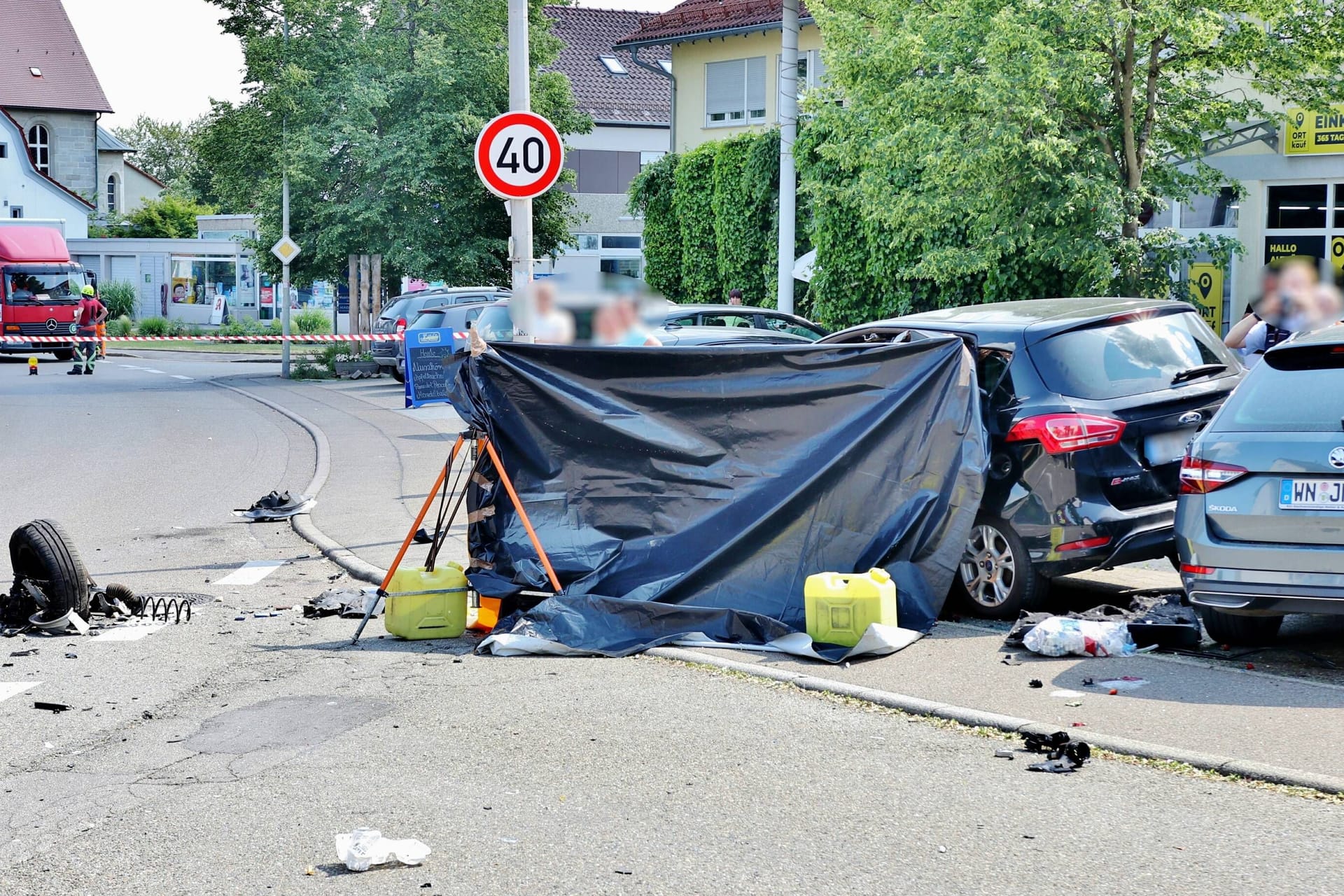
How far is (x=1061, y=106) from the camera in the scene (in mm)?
16828

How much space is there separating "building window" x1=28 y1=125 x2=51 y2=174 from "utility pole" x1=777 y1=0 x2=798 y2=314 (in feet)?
225

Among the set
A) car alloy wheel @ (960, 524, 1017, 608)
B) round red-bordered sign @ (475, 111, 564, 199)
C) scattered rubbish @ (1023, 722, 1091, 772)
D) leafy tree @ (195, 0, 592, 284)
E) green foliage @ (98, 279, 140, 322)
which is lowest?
scattered rubbish @ (1023, 722, 1091, 772)

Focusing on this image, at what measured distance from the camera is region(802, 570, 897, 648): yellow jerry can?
25.3ft

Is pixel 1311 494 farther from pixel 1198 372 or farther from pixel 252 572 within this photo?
pixel 252 572

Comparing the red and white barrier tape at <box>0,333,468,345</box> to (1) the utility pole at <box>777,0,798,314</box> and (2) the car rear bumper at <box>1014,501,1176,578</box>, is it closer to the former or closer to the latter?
(1) the utility pole at <box>777,0,798,314</box>

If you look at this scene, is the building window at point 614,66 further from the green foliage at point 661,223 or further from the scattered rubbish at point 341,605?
the scattered rubbish at point 341,605

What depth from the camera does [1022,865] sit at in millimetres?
4684

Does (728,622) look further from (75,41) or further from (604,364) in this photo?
(75,41)

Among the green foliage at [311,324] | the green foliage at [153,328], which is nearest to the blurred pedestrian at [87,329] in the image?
the green foliage at [311,324]

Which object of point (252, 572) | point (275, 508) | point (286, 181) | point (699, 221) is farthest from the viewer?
point (286, 181)

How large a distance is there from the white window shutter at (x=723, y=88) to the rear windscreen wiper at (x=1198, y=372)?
1238 inches

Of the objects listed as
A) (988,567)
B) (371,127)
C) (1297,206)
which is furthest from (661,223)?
(988,567)

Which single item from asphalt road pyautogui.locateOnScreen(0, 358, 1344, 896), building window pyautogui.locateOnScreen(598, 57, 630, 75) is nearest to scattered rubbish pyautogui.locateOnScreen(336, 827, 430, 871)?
asphalt road pyautogui.locateOnScreen(0, 358, 1344, 896)

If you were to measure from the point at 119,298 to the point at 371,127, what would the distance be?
25934mm
